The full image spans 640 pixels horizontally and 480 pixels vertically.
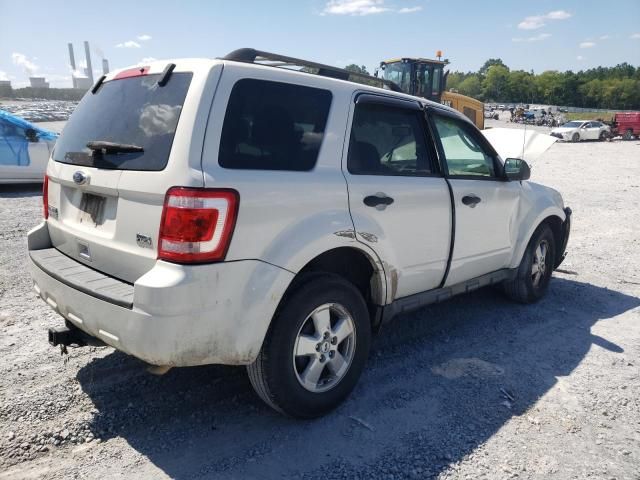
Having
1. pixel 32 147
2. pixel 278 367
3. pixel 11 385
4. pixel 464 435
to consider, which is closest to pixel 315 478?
pixel 278 367

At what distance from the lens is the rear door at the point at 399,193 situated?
3002mm

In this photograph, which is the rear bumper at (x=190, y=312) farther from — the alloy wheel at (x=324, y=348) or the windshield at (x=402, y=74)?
the windshield at (x=402, y=74)

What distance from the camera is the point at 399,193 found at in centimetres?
318

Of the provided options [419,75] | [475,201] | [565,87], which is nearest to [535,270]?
[475,201]

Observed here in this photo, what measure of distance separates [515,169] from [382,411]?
242 centimetres

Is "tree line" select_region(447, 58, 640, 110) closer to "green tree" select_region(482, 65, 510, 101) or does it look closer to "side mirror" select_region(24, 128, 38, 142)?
"green tree" select_region(482, 65, 510, 101)

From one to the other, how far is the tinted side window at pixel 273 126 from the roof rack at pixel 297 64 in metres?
0.29

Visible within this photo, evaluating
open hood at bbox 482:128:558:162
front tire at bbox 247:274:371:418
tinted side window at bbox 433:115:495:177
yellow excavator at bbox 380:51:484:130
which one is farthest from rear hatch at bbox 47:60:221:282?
yellow excavator at bbox 380:51:484:130

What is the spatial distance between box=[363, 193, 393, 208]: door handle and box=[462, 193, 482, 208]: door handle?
882 millimetres

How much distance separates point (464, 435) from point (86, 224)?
8.23 ft

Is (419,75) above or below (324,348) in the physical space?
above

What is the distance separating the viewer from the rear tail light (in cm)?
226

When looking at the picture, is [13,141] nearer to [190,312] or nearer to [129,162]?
[129,162]

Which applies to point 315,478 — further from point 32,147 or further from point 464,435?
point 32,147
